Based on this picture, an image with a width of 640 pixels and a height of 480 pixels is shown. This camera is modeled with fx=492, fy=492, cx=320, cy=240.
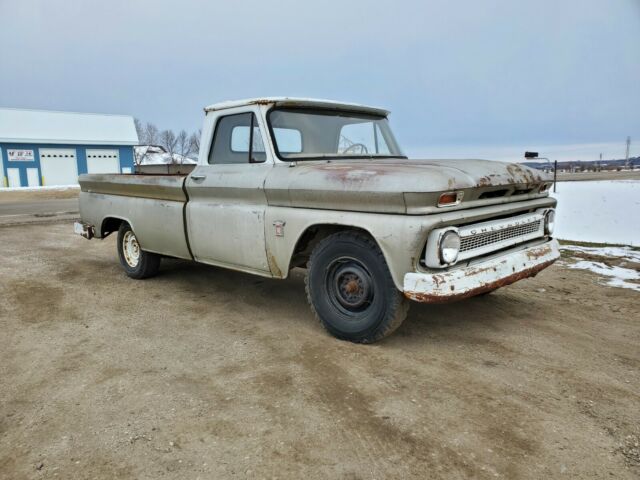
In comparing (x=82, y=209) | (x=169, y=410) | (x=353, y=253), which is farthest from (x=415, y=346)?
(x=82, y=209)

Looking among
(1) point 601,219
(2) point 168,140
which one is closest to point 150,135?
(2) point 168,140

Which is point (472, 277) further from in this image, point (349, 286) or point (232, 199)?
point (232, 199)

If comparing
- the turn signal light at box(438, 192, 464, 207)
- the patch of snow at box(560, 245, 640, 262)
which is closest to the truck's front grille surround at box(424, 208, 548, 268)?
the turn signal light at box(438, 192, 464, 207)

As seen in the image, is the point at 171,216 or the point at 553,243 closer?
the point at 553,243

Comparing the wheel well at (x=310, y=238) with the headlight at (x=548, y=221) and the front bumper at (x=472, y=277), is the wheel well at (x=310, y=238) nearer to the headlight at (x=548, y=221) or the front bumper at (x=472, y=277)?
the front bumper at (x=472, y=277)

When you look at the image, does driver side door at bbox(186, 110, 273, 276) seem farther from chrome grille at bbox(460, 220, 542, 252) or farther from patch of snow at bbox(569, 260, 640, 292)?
patch of snow at bbox(569, 260, 640, 292)

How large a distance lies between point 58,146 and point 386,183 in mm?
35392

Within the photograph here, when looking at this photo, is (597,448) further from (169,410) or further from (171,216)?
(171,216)

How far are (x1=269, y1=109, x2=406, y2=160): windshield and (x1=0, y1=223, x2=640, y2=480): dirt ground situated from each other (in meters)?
1.52

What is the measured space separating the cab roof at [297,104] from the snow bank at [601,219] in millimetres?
5360

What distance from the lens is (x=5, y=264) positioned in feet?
22.6

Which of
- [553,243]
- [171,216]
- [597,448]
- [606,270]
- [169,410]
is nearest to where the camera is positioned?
[597,448]

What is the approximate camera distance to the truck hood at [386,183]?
3211 mm

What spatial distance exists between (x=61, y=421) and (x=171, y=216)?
2.69 metres
